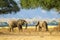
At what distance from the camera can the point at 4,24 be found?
1641 cm

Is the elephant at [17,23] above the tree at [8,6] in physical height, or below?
below

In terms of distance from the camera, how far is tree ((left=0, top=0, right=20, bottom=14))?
53.1 ft

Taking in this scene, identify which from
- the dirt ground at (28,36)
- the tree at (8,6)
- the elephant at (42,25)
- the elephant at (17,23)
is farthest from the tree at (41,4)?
the elephant at (42,25)

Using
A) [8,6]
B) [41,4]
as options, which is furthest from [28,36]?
[8,6]

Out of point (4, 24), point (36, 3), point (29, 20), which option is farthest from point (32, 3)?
point (4, 24)

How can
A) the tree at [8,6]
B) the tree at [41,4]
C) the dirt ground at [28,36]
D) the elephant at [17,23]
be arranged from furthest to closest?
the elephant at [17,23]
the tree at [8,6]
the tree at [41,4]
the dirt ground at [28,36]

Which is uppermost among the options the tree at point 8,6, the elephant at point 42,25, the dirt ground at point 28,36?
the tree at point 8,6

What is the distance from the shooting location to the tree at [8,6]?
1618 centimetres

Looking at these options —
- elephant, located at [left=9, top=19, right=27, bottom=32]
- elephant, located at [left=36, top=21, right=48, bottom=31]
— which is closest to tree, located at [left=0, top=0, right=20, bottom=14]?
elephant, located at [left=9, top=19, right=27, bottom=32]

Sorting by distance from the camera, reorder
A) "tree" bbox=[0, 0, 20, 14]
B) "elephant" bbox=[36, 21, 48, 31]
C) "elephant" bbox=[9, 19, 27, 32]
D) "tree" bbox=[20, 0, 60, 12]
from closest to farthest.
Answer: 1. "tree" bbox=[20, 0, 60, 12]
2. "tree" bbox=[0, 0, 20, 14]
3. "elephant" bbox=[36, 21, 48, 31]
4. "elephant" bbox=[9, 19, 27, 32]

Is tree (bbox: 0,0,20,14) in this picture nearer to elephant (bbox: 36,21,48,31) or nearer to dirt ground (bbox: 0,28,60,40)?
dirt ground (bbox: 0,28,60,40)

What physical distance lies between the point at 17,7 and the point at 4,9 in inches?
33.9

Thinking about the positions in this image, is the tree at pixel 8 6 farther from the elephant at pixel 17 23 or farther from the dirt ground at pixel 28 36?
the dirt ground at pixel 28 36

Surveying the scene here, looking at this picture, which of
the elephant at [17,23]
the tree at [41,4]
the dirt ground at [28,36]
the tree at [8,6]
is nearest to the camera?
the dirt ground at [28,36]
